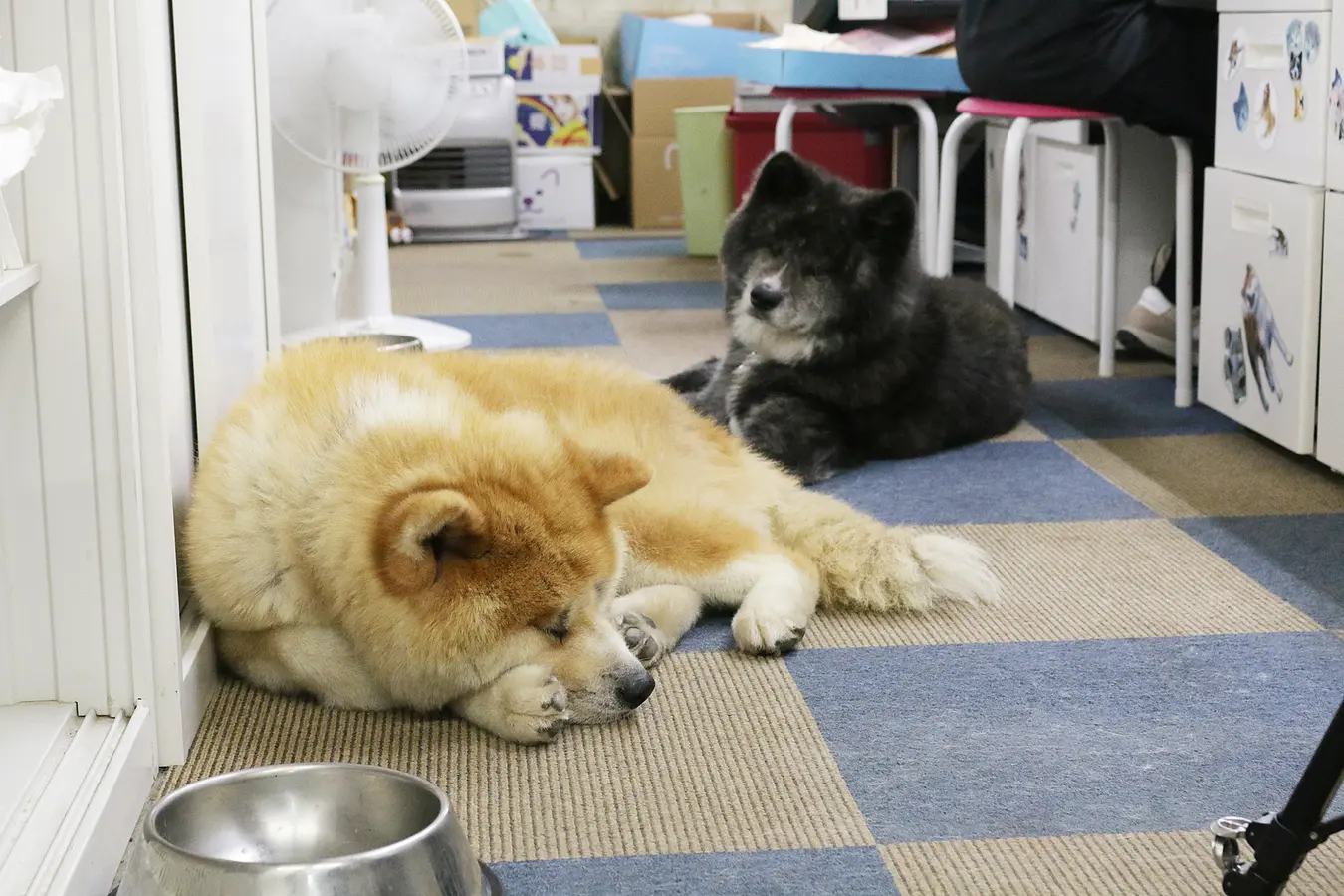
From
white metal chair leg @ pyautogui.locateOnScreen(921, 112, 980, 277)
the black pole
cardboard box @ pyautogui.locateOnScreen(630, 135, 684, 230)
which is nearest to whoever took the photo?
the black pole

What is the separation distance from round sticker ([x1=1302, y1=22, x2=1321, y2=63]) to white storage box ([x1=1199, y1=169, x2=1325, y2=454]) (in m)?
0.25

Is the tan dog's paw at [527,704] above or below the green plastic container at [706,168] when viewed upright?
below

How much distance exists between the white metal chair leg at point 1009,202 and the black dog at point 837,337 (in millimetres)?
606

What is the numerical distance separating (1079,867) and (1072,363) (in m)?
2.89

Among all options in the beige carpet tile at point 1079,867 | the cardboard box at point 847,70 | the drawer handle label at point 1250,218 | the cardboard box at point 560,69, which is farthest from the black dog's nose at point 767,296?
the cardboard box at point 560,69

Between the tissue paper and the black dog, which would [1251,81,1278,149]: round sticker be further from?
the tissue paper

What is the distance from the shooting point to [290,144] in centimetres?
391

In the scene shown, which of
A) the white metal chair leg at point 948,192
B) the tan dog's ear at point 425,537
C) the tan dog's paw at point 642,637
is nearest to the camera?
the tan dog's ear at point 425,537

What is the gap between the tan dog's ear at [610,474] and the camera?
5.89 ft

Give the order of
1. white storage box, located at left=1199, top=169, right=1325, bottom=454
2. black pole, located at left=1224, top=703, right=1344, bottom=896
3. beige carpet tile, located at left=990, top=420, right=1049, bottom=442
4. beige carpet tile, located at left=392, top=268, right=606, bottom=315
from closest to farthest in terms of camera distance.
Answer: black pole, located at left=1224, top=703, right=1344, bottom=896 < white storage box, located at left=1199, top=169, right=1325, bottom=454 < beige carpet tile, located at left=990, top=420, right=1049, bottom=442 < beige carpet tile, located at left=392, top=268, right=606, bottom=315

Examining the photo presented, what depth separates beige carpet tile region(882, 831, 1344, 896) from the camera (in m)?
1.42

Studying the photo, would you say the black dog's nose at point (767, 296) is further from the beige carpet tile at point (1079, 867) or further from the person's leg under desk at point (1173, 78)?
the beige carpet tile at point (1079, 867)

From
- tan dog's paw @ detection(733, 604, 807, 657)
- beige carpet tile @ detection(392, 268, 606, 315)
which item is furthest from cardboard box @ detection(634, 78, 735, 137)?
tan dog's paw @ detection(733, 604, 807, 657)

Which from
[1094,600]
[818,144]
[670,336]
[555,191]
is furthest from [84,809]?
[555,191]
